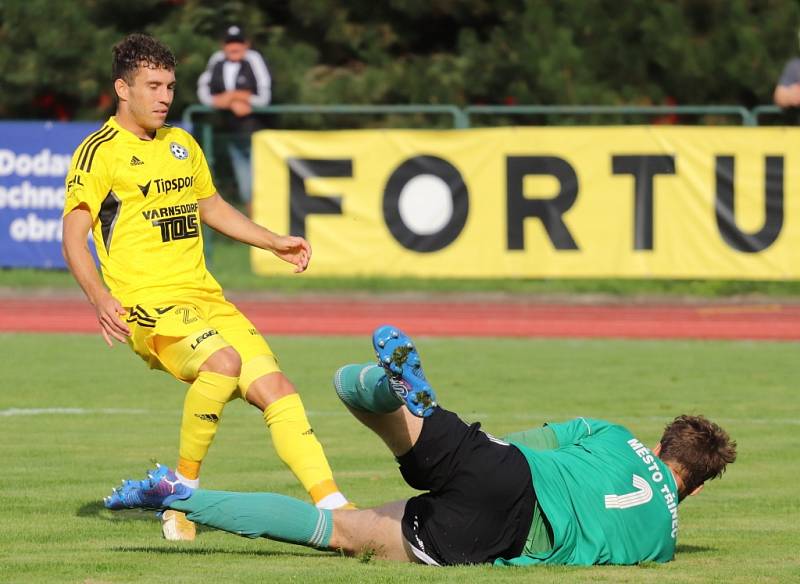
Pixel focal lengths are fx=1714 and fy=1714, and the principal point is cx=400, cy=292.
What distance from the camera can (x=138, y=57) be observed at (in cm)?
771

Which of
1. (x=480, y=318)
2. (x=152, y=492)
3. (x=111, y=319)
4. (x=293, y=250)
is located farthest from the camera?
(x=480, y=318)

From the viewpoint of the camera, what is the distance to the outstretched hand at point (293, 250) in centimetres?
806

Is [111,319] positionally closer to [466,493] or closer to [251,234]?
[251,234]

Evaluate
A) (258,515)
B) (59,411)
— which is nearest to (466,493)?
(258,515)

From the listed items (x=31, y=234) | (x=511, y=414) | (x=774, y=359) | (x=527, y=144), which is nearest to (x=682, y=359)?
(x=774, y=359)

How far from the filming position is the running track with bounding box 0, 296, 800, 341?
1712 cm

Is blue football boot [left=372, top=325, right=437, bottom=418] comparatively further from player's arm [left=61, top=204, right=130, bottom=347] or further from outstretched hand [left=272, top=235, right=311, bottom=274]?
outstretched hand [left=272, top=235, right=311, bottom=274]

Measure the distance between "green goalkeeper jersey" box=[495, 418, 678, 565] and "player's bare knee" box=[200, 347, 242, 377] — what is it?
1.40m

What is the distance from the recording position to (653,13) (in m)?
24.4

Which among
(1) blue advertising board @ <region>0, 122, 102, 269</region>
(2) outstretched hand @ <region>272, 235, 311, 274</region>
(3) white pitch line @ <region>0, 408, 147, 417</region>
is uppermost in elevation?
(2) outstretched hand @ <region>272, 235, 311, 274</region>

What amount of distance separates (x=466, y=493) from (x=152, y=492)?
121 cm

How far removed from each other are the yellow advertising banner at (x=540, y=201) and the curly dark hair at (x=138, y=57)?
11.5 m

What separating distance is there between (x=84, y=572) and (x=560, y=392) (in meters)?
6.68

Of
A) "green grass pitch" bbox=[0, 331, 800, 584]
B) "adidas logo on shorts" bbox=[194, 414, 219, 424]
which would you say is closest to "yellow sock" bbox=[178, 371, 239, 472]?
"adidas logo on shorts" bbox=[194, 414, 219, 424]
